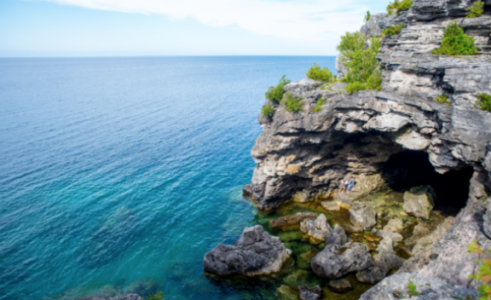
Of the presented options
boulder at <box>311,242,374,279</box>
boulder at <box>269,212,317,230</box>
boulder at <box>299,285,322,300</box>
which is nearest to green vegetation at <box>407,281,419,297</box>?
boulder at <box>299,285,322,300</box>

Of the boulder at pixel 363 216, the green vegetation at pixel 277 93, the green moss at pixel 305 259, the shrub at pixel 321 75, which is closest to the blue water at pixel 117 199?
the green moss at pixel 305 259

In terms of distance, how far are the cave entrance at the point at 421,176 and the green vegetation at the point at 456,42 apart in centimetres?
1415

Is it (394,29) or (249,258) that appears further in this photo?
(394,29)

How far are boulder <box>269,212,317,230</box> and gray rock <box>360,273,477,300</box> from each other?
16.0 metres

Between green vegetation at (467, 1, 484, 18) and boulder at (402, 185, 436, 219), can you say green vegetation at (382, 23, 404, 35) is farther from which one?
boulder at (402, 185, 436, 219)

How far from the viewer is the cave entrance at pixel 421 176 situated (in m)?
34.0

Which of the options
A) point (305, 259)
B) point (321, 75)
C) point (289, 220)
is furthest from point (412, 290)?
point (321, 75)

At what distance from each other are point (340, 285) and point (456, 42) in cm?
2214

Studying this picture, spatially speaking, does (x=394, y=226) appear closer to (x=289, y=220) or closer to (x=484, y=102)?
(x=289, y=220)

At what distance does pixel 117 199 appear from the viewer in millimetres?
38562

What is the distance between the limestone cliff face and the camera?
19344 mm

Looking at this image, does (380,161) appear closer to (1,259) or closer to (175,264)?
(175,264)

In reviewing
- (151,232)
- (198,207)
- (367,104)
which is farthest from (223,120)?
(367,104)

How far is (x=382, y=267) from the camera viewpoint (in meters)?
24.6
